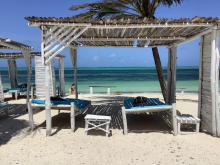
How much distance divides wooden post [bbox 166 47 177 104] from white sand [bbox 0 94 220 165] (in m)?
2.59

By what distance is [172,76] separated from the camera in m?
11.3

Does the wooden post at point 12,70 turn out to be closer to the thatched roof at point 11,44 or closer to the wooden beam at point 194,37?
the thatched roof at point 11,44

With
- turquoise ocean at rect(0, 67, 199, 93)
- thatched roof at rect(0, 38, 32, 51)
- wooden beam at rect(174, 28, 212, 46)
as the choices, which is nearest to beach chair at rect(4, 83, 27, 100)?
thatched roof at rect(0, 38, 32, 51)

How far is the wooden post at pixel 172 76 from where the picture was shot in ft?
36.4

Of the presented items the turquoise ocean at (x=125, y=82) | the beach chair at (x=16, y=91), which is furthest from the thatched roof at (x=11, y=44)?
the turquoise ocean at (x=125, y=82)

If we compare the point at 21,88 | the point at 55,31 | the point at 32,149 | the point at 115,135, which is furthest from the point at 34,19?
the point at 21,88

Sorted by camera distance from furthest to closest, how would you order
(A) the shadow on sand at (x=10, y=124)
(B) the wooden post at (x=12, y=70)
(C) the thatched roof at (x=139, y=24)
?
(B) the wooden post at (x=12, y=70) → (A) the shadow on sand at (x=10, y=124) → (C) the thatched roof at (x=139, y=24)

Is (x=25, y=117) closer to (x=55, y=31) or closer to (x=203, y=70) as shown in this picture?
(x=55, y=31)

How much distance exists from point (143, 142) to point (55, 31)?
11.8 feet

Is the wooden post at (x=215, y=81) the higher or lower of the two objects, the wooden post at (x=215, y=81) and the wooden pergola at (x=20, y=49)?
the lower

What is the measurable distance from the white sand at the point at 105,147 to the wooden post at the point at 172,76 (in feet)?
8.51

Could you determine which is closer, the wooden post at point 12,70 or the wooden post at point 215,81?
the wooden post at point 215,81

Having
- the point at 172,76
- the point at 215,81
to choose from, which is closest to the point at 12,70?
the point at 172,76

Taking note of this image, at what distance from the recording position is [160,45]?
1179 centimetres
